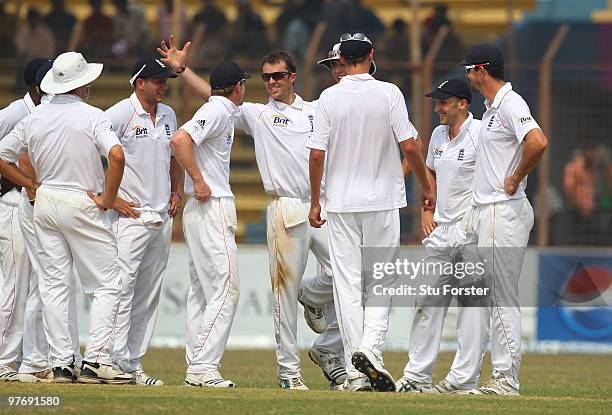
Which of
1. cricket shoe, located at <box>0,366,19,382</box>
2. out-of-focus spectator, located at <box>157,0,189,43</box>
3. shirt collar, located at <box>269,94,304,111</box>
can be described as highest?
out-of-focus spectator, located at <box>157,0,189,43</box>

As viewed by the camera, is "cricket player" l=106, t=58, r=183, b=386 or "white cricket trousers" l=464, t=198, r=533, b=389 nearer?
"white cricket trousers" l=464, t=198, r=533, b=389

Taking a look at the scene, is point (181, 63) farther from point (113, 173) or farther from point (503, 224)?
point (503, 224)

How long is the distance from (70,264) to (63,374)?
0.87 m

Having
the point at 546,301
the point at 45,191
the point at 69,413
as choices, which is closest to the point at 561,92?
the point at 546,301

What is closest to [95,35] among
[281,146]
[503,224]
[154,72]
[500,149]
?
[154,72]

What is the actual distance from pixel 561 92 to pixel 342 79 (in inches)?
367

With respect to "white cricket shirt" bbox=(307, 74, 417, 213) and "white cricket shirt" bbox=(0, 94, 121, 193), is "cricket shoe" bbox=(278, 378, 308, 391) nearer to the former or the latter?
"white cricket shirt" bbox=(307, 74, 417, 213)

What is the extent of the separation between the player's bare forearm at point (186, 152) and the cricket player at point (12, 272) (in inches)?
60.8

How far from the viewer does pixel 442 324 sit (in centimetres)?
1106

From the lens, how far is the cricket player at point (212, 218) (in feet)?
35.0

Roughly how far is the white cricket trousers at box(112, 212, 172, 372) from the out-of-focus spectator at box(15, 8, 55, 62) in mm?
9602

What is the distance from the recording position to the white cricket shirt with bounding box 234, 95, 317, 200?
1113cm

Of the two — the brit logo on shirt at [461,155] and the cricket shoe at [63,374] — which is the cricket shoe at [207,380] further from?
the brit logo on shirt at [461,155]

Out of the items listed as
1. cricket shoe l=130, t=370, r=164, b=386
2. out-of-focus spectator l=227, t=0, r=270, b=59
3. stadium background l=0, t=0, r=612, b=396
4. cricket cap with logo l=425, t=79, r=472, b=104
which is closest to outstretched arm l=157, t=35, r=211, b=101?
cricket cap with logo l=425, t=79, r=472, b=104
